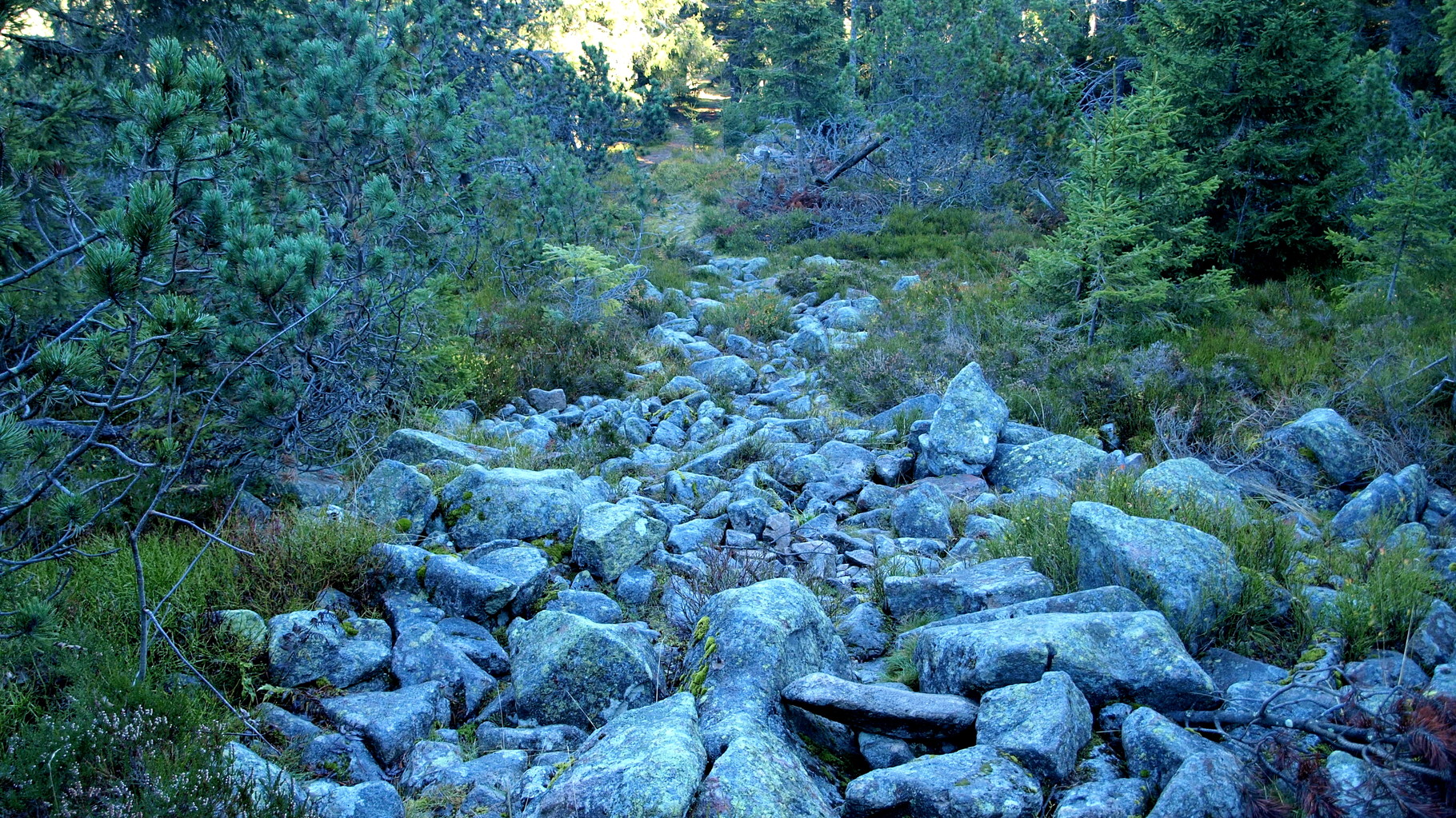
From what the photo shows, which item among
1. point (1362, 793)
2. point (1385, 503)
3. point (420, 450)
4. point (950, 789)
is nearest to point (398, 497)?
point (420, 450)

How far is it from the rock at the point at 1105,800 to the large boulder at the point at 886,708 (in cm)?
44

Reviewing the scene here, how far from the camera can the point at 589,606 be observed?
4.50m

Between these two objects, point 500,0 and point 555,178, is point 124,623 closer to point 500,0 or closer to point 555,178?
point 555,178

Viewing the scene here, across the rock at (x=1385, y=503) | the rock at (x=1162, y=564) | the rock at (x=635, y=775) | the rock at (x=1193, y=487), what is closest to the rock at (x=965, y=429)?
the rock at (x=1193, y=487)

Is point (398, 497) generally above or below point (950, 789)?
above

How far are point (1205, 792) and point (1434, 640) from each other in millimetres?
1801

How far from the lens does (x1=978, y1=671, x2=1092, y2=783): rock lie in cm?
287

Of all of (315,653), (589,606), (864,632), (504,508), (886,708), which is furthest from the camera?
(504,508)

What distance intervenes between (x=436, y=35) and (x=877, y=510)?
834 centimetres

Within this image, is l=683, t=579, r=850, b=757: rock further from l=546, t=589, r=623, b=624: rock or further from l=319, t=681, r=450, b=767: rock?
l=319, t=681, r=450, b=767: rock

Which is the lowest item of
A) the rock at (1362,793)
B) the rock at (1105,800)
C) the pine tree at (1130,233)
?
the rock at (1105,800)

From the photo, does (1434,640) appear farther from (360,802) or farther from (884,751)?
(360,802)

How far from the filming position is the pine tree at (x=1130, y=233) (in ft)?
28.1

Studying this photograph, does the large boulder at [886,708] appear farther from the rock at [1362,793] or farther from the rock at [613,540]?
the rock at [613,540]
